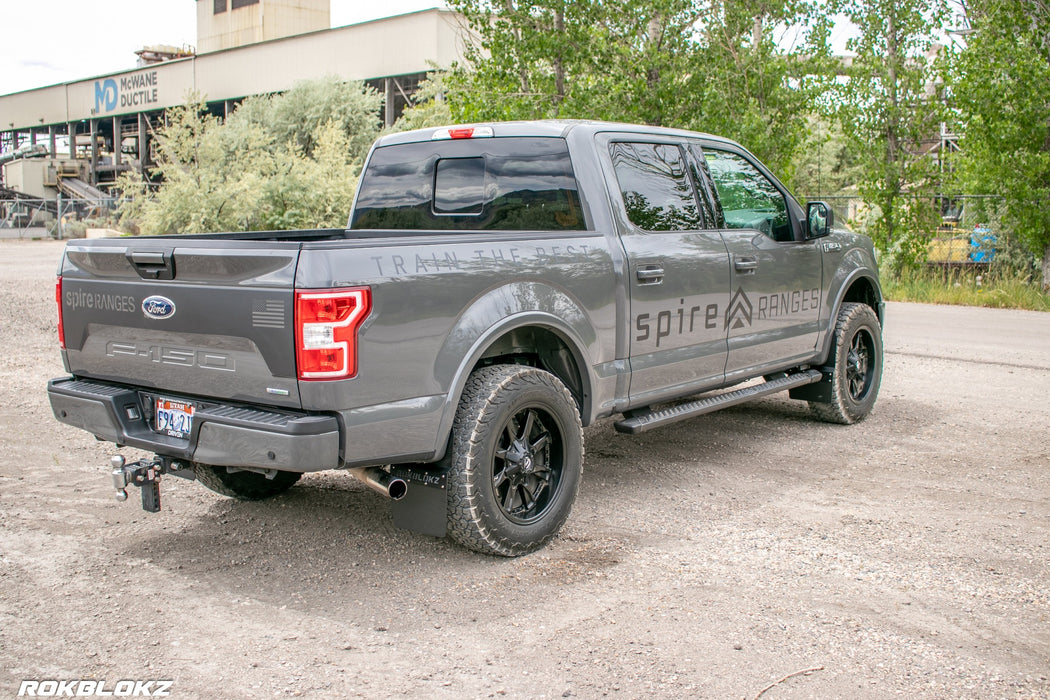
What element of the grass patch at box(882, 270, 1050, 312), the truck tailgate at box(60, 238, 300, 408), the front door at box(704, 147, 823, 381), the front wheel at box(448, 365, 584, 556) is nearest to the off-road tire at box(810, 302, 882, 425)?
the front door at box(704, 147, 823, 381)

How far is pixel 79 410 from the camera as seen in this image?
4379 mm

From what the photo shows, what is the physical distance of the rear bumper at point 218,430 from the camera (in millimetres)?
3676

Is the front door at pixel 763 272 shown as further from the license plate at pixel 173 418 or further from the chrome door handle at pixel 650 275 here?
the license plate at pixel 173 418

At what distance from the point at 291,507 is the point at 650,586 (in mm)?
2162

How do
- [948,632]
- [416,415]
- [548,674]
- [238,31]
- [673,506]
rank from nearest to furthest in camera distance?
[548,674], [948,632], [416,415], [673,506], [238,31]

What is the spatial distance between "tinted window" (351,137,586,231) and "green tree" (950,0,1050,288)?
41.1 ft

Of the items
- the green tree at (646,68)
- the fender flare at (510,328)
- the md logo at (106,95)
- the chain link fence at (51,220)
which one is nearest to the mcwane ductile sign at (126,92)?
the md logo at (106,95)

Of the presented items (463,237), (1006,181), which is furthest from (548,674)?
(1006,181)

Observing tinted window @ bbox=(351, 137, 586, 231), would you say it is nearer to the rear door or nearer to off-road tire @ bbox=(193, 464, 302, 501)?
the rear door

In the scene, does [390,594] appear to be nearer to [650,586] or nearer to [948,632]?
[650,586]

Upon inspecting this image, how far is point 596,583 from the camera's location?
417cm

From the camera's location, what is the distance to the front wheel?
165 inches

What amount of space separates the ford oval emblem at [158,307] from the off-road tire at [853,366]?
4.78 m

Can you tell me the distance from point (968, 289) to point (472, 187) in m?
13.7
